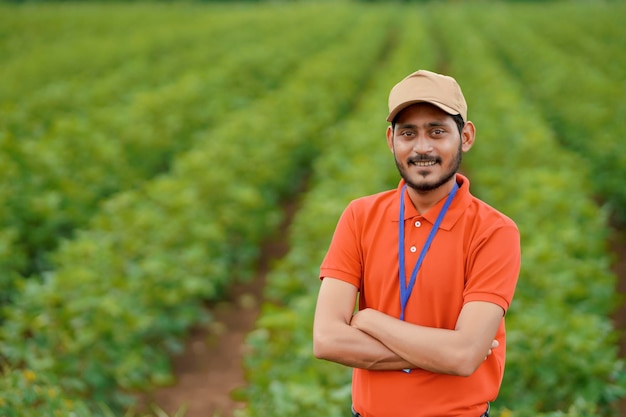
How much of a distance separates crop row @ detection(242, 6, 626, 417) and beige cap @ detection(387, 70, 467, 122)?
172 cm

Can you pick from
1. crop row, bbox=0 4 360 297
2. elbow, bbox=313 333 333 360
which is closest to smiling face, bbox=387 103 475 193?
elbow, bbox=313 333 333 360

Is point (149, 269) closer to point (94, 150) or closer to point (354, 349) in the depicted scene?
point (94, 150)

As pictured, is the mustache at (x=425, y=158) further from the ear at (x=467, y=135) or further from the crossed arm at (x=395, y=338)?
the crossed arm at (x=395, y=338)

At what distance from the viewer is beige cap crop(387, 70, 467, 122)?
6.82ft

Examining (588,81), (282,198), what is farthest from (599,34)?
(282,198)

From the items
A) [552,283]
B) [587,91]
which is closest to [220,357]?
[552,283]

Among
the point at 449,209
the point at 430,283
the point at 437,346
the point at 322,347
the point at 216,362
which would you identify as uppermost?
the point at 449,209

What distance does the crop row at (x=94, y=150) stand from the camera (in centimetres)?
649

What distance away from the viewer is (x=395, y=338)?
2117 millimetres

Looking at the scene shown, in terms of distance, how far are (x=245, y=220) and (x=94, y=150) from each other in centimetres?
188

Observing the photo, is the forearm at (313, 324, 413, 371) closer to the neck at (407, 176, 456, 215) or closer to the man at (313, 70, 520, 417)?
the man at (313, 70, 520, 417)

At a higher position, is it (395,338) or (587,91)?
(587,91)

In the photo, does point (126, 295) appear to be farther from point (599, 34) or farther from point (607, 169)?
point (599, 34)

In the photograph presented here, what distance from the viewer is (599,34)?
24.7 m
